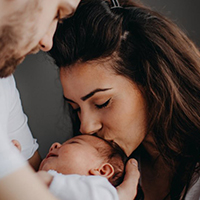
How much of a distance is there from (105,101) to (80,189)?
1.21 feet

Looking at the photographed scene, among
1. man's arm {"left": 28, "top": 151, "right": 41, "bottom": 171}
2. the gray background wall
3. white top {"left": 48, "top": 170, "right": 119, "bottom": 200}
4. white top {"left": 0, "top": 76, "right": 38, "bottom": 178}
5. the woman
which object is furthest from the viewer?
the gray background wall

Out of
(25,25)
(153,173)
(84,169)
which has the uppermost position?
(25,25)

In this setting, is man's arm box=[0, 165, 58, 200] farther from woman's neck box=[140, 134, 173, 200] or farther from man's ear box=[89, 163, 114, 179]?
woman's neck box=[140, 134, 173, 200]

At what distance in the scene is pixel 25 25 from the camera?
88 cm

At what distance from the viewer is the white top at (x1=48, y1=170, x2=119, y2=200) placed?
92 cm

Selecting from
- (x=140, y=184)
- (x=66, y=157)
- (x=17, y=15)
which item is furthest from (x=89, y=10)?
(x=140, y=184)

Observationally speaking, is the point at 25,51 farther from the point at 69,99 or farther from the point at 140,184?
the point at 140,184

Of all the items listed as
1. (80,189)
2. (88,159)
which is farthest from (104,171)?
(80,189)

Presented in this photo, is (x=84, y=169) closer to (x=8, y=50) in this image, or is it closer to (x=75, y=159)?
(x=75, y=159)

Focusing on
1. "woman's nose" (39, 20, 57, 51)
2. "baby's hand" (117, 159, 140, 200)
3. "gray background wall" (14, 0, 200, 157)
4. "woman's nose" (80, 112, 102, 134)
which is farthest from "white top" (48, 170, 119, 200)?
"gray background wall" (14, 0, 200, 157)

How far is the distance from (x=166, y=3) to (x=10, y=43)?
1293 mm

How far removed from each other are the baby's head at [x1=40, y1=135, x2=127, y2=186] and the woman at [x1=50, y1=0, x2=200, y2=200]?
6 centimetres

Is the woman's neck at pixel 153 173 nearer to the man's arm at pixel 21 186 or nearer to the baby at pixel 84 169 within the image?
the baby at pixel 84 169

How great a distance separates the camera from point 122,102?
3.90 ft
